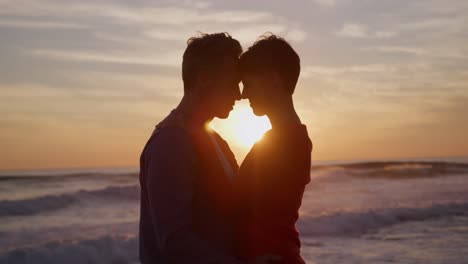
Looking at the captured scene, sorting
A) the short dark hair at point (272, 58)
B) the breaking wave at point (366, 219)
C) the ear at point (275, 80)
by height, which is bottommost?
the breaking wave at point (366, 219)

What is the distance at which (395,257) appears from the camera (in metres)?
10.3

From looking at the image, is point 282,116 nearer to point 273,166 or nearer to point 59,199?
point 273,166

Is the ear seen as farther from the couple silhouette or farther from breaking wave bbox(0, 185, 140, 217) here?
breaking wave bbox(0, 185, 140, 217)

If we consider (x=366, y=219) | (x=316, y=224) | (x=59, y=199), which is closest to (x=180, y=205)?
(x=316, y=224)

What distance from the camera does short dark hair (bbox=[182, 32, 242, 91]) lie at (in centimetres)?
265

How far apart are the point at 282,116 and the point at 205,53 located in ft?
1.51

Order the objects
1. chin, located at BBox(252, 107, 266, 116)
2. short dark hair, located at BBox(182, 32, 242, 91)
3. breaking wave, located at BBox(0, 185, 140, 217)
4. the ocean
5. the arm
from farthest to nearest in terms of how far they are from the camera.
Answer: breaking wave, located at BBox(0, 185, 140, 217) → the ocean → chin, located at BBox(252, 107, 266, 116) → short dark hair, located at BBox(182, 32, 242, 91) → the arm

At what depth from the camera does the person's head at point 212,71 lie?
2.66m

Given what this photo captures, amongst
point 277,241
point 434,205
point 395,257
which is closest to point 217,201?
point 277,241

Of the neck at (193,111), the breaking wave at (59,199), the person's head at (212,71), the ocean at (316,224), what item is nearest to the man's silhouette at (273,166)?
the person's head at (212,71)

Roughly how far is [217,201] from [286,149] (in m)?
0.36

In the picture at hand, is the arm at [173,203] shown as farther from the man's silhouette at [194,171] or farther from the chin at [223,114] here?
the chin at [223,114]

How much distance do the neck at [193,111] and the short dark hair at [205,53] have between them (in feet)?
0.24

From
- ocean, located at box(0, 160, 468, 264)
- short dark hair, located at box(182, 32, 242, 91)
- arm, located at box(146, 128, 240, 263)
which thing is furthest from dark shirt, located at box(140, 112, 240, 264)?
ocean, located at box(0, 160, 468, 264)
